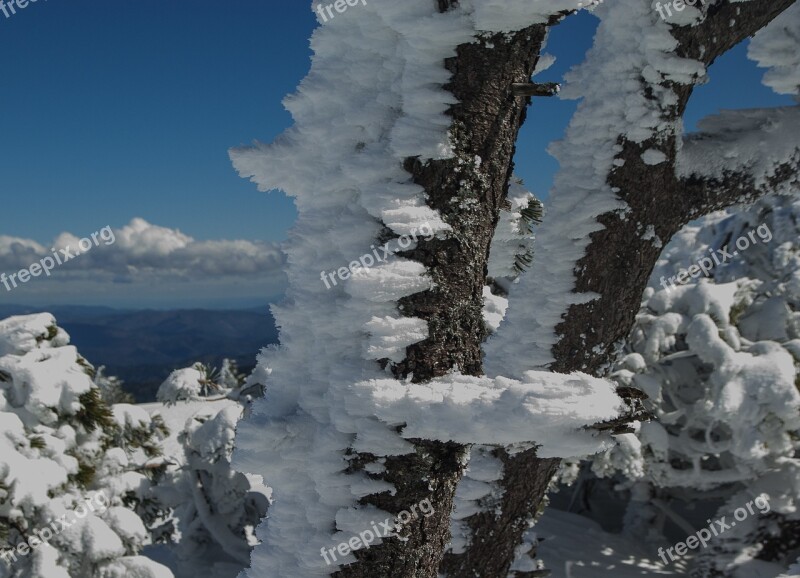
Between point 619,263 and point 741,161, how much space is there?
737 millimetres

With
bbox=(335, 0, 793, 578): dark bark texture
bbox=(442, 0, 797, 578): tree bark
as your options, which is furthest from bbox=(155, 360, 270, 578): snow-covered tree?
bbox=(335, 0, 793, 578): dark bark texture

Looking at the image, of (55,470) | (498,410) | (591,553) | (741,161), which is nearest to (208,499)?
(55,470)

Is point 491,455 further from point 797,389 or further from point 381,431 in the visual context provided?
point 797,389

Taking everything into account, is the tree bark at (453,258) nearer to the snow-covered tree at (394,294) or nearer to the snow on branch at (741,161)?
the snow-covered tree at (394,294)

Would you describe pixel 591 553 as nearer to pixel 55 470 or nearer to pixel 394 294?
pixel 55 470

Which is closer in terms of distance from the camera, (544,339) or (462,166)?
(462,166)

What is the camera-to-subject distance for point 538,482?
2926 mm

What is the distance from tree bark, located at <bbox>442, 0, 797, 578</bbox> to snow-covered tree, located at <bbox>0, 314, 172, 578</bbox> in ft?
13.3

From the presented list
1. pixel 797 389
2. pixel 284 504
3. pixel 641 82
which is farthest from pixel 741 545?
pixel 284 504

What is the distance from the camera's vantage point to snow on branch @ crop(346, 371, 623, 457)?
57.9 inches

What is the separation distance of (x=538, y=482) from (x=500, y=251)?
1.23 metres

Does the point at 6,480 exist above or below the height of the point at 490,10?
below

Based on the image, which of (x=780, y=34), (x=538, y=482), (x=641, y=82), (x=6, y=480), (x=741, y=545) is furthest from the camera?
(x=741, y=545)

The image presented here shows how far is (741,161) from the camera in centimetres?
274
